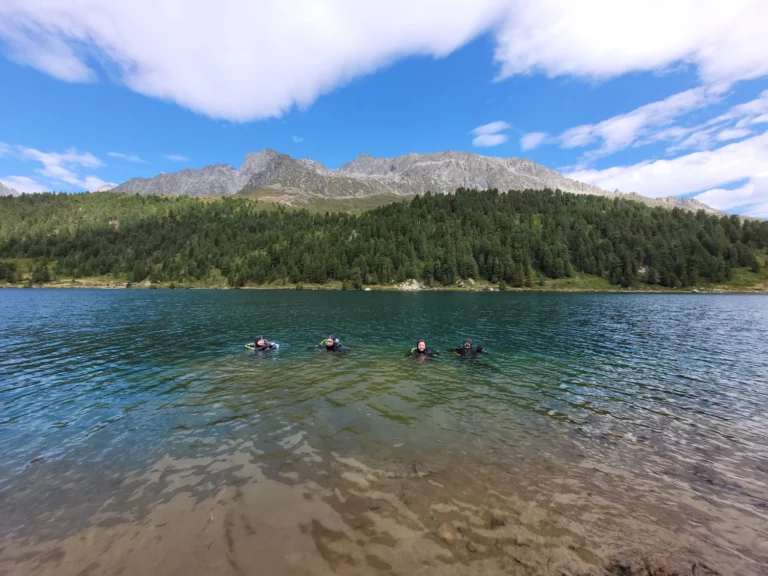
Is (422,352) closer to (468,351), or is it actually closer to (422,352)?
(422,352)

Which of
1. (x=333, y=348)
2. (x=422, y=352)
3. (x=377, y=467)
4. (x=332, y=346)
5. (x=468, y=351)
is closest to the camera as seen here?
(x=377, y=467)

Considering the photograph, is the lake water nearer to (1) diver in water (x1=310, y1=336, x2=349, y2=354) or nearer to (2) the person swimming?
(2) the person swimming

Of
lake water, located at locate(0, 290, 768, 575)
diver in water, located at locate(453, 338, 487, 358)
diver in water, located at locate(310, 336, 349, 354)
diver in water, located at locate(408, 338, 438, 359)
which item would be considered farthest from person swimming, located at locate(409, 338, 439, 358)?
diver in water, located at locate(310, 336, 349, 354)

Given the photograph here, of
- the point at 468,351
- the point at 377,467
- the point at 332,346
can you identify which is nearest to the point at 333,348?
the point at 332,346

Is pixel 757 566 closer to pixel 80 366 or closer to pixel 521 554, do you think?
pixel 521 554

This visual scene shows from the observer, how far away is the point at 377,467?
47.3 ft

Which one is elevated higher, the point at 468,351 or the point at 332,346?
the point at 332,346

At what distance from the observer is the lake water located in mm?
9805

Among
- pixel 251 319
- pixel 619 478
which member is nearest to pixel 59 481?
pixel 619 478

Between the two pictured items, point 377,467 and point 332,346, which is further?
point 332,346

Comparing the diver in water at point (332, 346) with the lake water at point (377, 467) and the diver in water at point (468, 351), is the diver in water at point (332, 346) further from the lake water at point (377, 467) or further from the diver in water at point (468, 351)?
the diver in water at point (468, 351)

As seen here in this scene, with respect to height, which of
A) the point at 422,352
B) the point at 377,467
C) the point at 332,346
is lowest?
the point at 377,467

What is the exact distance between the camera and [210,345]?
41156mm

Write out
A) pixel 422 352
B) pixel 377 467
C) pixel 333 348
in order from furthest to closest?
1. pixel 333 348
2. pixel 422 352
3. pixel 377 467
